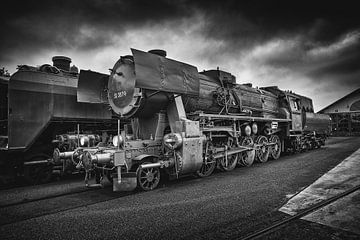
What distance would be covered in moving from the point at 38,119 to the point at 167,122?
12.3ft

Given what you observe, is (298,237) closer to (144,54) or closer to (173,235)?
(173,235)

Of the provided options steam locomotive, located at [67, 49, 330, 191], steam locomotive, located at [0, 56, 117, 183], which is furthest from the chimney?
steam locomotive, located at [67, 49, 330, 191]

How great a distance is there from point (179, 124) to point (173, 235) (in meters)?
3.47

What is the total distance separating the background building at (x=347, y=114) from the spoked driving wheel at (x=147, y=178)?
33603 millimetres

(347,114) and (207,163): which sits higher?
(347,114)

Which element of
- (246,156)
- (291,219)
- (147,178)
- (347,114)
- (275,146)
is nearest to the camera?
(291,219)

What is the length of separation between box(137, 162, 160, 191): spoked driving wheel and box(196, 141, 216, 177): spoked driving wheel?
1.67m

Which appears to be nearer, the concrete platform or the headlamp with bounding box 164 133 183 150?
the concrete platform

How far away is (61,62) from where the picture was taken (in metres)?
8.96

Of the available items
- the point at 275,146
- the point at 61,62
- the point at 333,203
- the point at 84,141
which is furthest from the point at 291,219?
the point at 61,62

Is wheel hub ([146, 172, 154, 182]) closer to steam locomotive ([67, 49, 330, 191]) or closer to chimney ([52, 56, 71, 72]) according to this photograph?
steam locomotive ([67, 49, 330, 191])

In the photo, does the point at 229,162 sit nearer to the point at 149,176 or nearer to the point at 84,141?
the point at 149,176

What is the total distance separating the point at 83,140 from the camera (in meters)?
6.87

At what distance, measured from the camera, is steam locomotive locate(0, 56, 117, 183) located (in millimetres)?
6527
